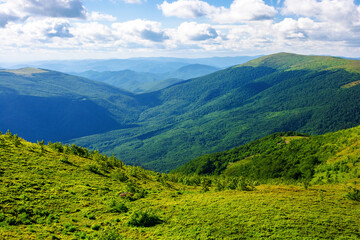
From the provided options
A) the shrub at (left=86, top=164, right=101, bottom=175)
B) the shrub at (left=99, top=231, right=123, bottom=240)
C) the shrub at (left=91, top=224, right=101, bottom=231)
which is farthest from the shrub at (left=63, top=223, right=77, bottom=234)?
the shrub at (left=86, top=164, right=101, bottom=175)

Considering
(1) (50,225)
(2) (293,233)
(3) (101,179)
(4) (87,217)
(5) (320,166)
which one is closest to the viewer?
(2) (293,233)

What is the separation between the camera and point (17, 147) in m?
40.9

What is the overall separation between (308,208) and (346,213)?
442 centimetres

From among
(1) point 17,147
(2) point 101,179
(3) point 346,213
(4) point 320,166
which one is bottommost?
(4) point 320,166

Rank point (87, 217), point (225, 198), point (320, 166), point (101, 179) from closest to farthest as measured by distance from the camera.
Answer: point (87, 217) → point (225, 198) → point (101, 179) → point (320, 166)

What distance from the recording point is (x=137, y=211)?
26250 mm

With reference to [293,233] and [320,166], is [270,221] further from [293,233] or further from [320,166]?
[320,166]

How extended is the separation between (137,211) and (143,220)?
1.92 m

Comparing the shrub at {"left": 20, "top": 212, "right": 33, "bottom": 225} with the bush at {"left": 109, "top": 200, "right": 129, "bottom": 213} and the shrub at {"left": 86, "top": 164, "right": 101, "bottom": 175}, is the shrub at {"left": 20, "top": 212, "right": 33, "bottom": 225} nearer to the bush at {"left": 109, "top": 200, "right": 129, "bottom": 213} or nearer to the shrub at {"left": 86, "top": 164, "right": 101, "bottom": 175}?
the bush at {"left": 109, "top": 200, "right": 129, "bottom": 213}

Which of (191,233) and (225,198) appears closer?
(191,233)

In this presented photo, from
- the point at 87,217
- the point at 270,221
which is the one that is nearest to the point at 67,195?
the point at 87,217

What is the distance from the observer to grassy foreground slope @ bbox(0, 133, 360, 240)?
838 inches

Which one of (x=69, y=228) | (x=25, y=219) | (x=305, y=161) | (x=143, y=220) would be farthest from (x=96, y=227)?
(x=305, y=161)

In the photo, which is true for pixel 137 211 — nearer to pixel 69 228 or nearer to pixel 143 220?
pixel 143 220
